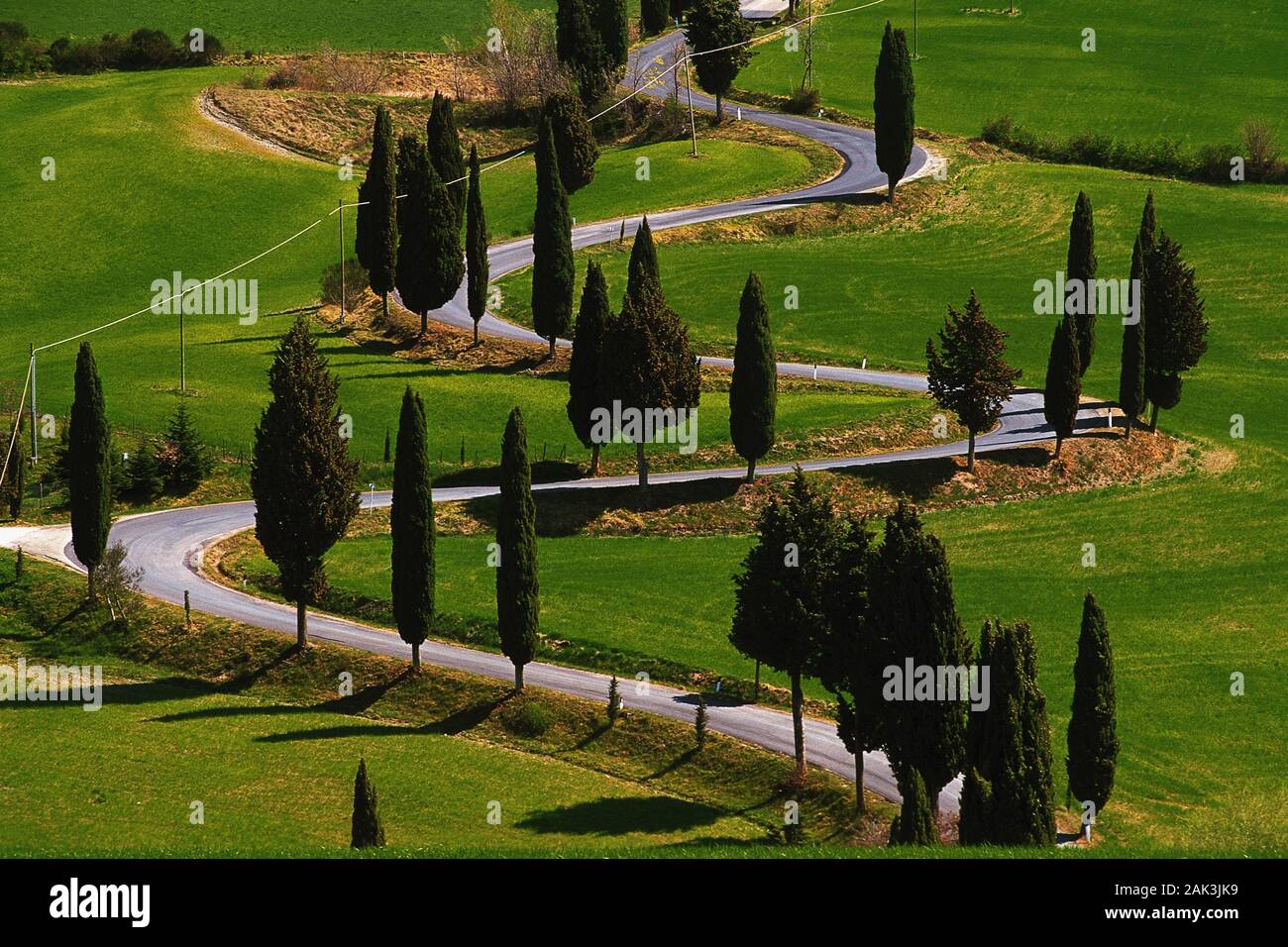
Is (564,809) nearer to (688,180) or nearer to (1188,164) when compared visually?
(688,180)

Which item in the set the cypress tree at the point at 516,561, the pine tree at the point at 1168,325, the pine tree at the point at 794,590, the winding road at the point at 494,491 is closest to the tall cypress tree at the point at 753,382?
the winding road at the point at 494,491

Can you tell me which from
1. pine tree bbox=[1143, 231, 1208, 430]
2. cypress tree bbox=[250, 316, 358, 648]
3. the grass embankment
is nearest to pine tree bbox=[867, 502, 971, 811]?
the grass embankment

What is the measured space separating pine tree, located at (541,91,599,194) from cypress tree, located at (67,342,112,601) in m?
66.6

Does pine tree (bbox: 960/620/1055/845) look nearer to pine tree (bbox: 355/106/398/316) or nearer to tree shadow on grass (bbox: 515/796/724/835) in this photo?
tree shadow on grass (bbox: 515/796/724/835)

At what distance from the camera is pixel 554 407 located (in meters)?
98.9

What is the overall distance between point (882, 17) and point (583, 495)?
105556 millimetres

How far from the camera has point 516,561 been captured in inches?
2712

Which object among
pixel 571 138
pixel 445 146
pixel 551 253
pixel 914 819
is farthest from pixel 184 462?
pixel 571 138

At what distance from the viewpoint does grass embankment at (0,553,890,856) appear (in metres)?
56.3

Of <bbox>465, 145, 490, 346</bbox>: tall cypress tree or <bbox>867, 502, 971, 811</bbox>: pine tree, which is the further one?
<bbox>465, 145, 490, 346</bbox>: tall cypress tree

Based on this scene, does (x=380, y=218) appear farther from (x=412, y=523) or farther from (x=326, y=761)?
(x=326, y=761)

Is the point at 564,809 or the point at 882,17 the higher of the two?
the point at 882,17

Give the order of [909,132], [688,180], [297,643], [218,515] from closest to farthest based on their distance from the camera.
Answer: [297,643]
[218,515]
[909,132]
[688,180]

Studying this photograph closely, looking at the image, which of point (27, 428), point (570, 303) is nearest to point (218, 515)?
point (27, 428)
